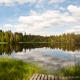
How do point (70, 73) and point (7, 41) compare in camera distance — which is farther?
point (7, 41)

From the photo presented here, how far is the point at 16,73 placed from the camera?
37.2 feet

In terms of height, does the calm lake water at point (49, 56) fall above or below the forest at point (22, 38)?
below

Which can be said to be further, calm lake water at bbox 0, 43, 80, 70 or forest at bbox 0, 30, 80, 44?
forest at bbox 0, 30, 80, 44

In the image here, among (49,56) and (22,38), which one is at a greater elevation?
(22,38)

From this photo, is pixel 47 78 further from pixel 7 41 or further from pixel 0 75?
pixel 7 41

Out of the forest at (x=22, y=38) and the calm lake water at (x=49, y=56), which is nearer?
the calm lake water at (x=49, y=56)

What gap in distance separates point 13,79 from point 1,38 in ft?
355

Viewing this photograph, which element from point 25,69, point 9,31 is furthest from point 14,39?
point 25,69

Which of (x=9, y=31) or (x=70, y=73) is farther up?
(x=9, y=31)

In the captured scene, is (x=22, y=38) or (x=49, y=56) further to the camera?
(x=22, y=38)

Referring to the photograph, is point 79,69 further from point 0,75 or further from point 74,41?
point 74,41

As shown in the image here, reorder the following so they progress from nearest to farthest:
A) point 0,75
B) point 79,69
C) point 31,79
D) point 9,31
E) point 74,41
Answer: point 31,79
point 0,75
point 79,69
point 9,31
point 74,41

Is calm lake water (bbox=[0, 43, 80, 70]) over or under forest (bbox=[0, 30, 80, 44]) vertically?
under

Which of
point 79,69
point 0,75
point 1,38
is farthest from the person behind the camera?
point 1,38
